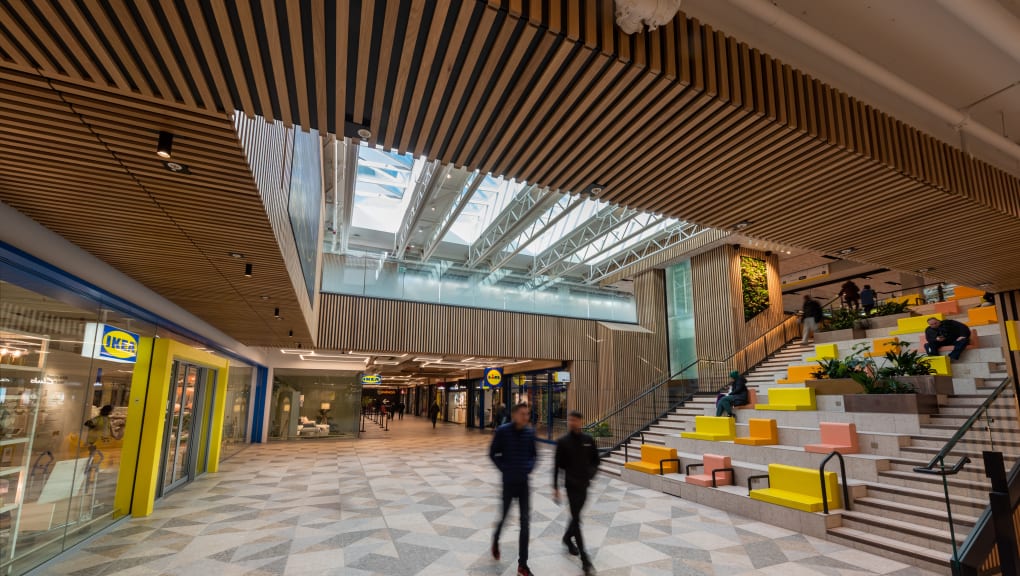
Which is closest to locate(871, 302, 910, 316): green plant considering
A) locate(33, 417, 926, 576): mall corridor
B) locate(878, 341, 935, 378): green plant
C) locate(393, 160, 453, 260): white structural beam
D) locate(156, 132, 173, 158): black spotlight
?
locate(878, 341, 935, 378): green plant

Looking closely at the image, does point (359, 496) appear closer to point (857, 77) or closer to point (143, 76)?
point (143, 76)

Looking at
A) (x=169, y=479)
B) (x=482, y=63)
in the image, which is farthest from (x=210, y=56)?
(x=169, y=479)

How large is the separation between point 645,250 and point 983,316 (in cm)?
865

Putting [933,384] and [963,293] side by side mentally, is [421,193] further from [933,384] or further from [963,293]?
[963,293]

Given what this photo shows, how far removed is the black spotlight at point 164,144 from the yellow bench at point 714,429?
9.68 m

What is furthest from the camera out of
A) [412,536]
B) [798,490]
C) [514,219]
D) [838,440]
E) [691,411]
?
[514,219]

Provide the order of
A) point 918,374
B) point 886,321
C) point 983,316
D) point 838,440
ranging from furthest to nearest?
1. point 886,321
2. point 983,316
3. point 918,374
4. point 838,440

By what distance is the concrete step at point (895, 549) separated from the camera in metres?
5.12

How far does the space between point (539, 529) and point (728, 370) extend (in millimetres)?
10001

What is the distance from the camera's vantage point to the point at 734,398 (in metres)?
11.1

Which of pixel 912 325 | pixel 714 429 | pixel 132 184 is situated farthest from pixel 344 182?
pixel 912 325

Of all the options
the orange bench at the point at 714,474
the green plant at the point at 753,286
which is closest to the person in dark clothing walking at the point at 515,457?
the orange bench at the point at 714,474

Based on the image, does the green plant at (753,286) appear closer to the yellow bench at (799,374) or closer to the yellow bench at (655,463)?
the yellow bench at (799,374)

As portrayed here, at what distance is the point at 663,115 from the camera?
329cm
